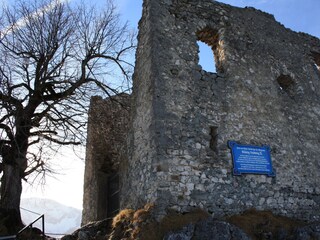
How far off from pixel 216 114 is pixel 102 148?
185 inches

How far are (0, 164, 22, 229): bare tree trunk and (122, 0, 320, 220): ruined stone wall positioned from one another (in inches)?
102

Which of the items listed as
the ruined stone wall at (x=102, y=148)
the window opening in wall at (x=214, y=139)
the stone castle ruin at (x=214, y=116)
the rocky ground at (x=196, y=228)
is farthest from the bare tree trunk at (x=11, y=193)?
the window opening in wall at (x=214, y=139)

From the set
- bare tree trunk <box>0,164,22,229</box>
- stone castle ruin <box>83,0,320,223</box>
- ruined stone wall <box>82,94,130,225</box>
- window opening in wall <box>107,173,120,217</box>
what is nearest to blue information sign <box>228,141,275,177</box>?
stone castle ruin <box>83,0,320,223</box>

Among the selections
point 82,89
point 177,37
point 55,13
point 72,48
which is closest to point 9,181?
point 82,89

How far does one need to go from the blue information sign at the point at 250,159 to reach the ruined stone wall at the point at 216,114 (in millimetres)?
145

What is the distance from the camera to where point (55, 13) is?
9414mm

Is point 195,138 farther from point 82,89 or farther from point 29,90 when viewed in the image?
point 29,90

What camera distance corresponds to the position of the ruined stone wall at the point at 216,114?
6.88m

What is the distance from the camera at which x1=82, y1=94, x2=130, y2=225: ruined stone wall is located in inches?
406

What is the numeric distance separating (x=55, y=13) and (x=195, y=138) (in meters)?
5.47

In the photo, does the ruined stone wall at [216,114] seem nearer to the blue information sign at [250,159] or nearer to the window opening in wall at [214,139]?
the window opening in wall at [214,139]

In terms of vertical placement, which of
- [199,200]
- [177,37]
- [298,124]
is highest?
[177,37]

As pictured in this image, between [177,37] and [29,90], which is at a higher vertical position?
[177,37]

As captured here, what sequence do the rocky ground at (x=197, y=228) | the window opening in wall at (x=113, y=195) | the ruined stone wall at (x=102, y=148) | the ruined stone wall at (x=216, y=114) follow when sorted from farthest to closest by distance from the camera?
the ruined stone wall at (x=102, y=148) < the window opening in wall at (x=113, y=195) < the ruined stone wall at (x=216, y=114) < the rocky ground at (x=197, y=228)
